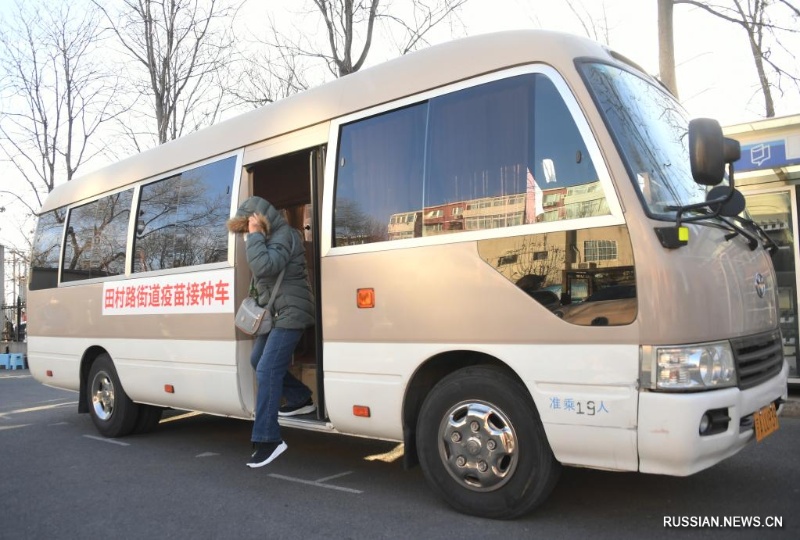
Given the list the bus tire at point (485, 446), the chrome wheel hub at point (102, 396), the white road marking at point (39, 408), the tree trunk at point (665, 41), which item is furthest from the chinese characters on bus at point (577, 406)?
the white road marking at point (39, 408)

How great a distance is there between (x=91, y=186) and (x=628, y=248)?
627 cm

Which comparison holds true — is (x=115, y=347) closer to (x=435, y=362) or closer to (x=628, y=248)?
(x=435, y=362)

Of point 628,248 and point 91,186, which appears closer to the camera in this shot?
point 628,248

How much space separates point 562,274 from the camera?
346 cm

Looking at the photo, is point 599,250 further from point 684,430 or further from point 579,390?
point 684,430

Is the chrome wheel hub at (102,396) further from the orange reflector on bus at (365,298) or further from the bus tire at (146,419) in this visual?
the orange reflector on bus at (365,298)

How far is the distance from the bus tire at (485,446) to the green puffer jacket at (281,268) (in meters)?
1.46

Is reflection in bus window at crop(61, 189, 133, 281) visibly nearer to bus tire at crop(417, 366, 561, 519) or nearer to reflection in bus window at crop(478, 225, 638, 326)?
bus tire at crop(417, 366, 561, 519)

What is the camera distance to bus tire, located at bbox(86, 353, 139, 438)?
22.1 feet

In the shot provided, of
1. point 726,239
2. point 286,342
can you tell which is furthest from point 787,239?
point 286,342

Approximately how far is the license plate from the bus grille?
0.56ft

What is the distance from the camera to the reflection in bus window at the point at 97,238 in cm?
675

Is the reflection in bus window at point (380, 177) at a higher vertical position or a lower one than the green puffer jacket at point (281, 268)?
higher

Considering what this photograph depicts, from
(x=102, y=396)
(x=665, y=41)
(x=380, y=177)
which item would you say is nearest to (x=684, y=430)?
(x=380, y=177)
